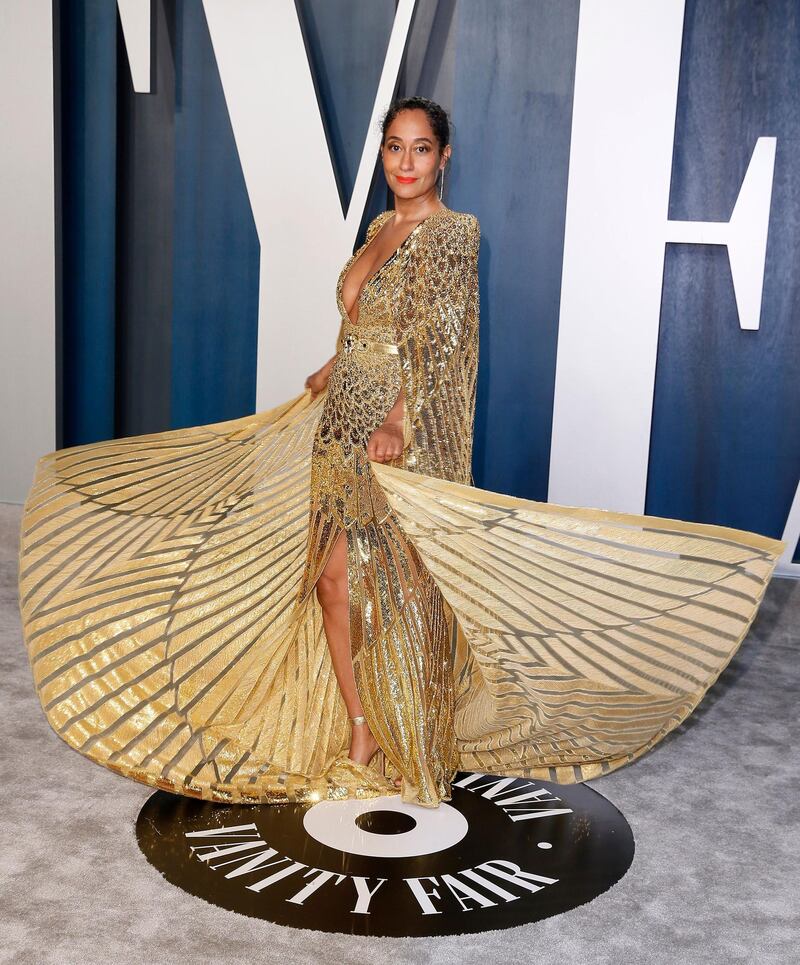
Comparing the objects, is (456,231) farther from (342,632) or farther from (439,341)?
(342,632)

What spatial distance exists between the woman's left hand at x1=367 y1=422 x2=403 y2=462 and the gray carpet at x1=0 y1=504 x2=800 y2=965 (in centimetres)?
92

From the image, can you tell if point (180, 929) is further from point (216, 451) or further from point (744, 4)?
point (744, 4)

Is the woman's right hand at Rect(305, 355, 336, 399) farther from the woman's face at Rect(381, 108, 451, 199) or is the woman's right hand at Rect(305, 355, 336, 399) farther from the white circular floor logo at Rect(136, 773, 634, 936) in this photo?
the white circular floor logo at Rect(136, 773, 634, 936)

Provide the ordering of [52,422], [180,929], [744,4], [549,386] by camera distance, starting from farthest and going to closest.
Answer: [52,422] < [549,386] < [744,4] < [180,929]

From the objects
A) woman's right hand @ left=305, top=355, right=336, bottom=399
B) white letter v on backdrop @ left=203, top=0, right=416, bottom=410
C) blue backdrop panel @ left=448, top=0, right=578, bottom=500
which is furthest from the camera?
white letter v on backdrop @ left=203, top=0, right=416, bottom=410

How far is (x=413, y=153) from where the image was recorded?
94.9 inches

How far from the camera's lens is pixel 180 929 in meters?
1.98

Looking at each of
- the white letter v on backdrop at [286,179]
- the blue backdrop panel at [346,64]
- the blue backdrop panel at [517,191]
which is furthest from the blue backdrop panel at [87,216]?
the blue backdrop panel at [517,191]

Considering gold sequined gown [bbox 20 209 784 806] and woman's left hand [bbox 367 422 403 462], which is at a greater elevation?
woman's left hand [bbox 367 422 403 462]

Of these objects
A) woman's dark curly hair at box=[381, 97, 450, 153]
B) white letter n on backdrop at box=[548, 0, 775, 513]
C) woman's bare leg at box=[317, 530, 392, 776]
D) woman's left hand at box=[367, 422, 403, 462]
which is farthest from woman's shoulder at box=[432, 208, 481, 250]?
white letter n on backdrop at box=[548, 0, 775, 513]

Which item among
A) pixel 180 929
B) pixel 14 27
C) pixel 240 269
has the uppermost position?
pixel 14 27

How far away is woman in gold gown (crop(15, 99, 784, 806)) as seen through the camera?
2049 mm

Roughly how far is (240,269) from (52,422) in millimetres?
953

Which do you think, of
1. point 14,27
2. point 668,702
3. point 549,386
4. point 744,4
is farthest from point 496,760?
point 14,27
